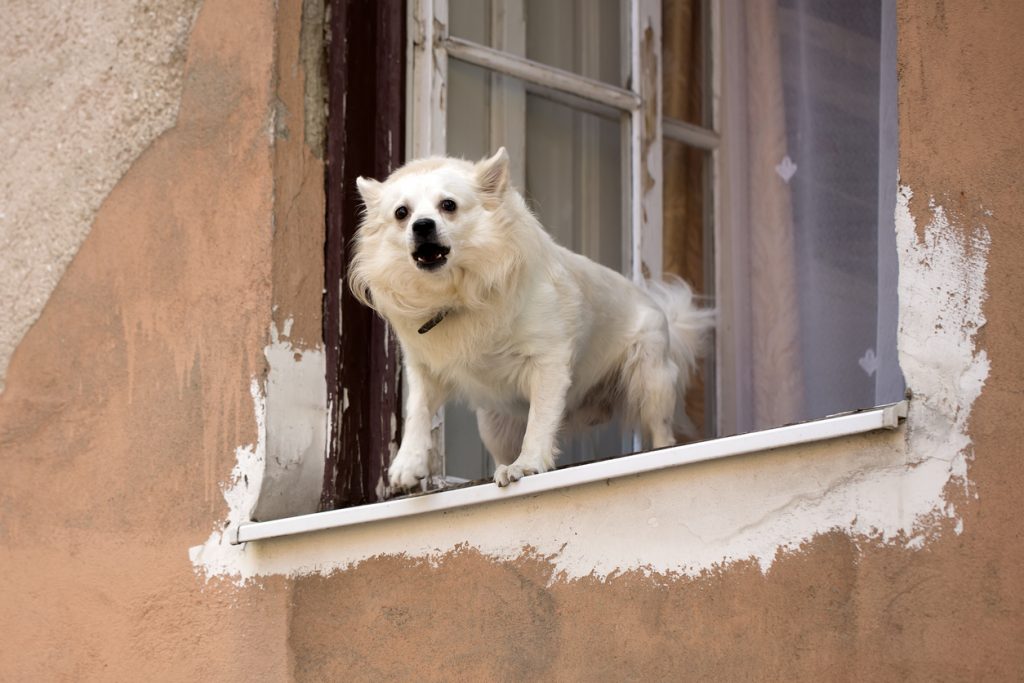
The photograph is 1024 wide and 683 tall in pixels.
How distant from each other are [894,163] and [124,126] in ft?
7.57

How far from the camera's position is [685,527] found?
124 inches

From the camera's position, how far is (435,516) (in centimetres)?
362

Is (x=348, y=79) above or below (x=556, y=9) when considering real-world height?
below

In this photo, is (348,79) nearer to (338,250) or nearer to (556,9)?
(338,250)

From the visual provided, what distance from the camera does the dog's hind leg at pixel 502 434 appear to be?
14.2ft

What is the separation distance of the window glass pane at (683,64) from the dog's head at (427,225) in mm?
1398

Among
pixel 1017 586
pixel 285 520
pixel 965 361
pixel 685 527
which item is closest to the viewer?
pixel 1017 586

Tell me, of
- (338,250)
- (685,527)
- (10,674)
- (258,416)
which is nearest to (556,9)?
(338,250)

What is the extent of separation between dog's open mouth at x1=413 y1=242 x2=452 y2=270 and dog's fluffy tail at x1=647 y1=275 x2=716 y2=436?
104 cm

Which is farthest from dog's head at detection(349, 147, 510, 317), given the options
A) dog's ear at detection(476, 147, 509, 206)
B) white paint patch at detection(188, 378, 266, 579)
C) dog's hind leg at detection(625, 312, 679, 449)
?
dog's hind leg at detection(625, 312, 679, 449)

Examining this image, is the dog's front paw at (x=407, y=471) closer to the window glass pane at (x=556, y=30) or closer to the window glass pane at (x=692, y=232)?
the window glass pane at (x=556, y=30)

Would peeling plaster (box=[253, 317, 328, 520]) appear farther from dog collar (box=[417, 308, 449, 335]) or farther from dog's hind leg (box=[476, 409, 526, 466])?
dog's hind leg (box=[476, 409, 526, 466])

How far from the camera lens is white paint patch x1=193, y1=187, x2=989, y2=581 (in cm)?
283

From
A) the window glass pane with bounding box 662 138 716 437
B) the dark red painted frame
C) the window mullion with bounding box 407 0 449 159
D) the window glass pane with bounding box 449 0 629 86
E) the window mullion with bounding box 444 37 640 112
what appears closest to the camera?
the dark red painted frame
